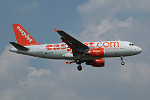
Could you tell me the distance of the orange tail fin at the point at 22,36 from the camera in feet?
209

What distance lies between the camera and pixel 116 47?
57906 millimetres

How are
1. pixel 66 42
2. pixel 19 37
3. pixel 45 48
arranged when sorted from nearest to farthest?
pixel 66 42 < pixel 45 48 < pixel 19 37

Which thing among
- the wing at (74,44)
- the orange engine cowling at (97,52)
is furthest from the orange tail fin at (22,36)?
the orange engine cowling at (97,52)

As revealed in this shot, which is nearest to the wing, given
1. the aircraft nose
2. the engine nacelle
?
the engine nacelle

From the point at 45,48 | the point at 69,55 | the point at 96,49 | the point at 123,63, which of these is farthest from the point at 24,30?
the point at 123,63

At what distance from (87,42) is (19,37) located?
593 inches

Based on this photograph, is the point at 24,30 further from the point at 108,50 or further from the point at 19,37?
the point at 108,50

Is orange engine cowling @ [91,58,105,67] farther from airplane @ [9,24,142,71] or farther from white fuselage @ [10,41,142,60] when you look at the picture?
white fuselage @ [10,41,142,60]

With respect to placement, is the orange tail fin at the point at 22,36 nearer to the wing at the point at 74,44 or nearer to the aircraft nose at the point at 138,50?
the wing at the point at 74,44

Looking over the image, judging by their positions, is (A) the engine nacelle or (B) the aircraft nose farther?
(A) the engine nacelle

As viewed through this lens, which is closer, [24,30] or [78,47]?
[78,47]

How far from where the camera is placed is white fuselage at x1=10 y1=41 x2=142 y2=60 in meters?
57.9

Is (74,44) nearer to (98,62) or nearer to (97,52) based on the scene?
(97,52)

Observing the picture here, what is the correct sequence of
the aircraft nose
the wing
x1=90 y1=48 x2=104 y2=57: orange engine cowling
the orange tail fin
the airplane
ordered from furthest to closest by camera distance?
the orange tail fin, the aircraft nose, the airplane, x1=90 y1=48 x2=104 y2=57: orange engine cowling, the wing
